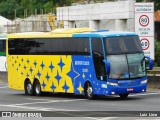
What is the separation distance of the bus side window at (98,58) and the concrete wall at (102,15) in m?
22.9

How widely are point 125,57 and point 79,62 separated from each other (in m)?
2.60

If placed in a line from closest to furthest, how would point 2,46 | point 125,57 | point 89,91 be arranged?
point 125,57, point 89,91, point 2,46

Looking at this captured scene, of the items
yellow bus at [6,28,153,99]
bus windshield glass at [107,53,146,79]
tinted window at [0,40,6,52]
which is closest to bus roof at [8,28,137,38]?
yellow bus at [6,28,153,99]

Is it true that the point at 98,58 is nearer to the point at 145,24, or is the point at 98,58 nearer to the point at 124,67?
the point at 124,67

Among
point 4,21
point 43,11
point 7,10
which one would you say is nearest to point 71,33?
point 4,21

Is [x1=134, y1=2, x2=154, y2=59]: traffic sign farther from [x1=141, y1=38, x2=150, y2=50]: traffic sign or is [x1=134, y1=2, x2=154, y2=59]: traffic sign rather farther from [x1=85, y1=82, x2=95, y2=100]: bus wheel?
[x1=85, y1=82, x2=95, y2=100]: bus wheel

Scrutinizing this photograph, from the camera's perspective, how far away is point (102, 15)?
56.4m

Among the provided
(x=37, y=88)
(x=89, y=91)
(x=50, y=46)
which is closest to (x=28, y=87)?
(x=37, y=88)

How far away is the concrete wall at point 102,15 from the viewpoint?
2064 inches

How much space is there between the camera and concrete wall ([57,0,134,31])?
52422 millimetres

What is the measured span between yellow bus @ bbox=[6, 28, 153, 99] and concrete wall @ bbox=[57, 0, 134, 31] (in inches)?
732

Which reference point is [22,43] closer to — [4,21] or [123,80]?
[123,80]

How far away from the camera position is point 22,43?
113 ft

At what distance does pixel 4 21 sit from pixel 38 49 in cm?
5469
